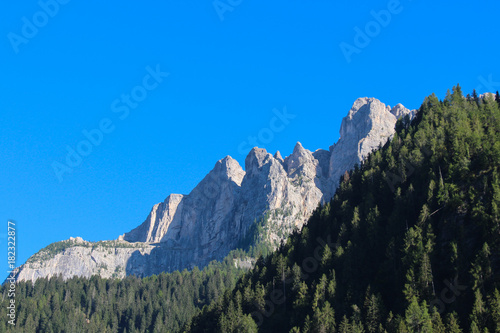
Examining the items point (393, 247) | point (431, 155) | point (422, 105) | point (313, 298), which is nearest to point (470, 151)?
point (431, 155)

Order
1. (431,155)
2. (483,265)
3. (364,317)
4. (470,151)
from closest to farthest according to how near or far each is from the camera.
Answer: (483,265) → (364,317) → (470,151) → (431,155)

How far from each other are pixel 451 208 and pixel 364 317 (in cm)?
2523

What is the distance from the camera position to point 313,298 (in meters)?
116

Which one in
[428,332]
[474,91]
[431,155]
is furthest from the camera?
[474,91]

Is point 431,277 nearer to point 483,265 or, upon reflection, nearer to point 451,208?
point 483,265

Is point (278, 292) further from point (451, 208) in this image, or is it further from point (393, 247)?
point (451, 208)

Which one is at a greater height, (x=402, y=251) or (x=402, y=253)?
(x=402, y=251)

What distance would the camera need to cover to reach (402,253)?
110500 mm

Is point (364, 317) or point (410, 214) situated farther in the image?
point (410, 214)

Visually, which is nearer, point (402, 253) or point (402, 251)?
point (402, 251)

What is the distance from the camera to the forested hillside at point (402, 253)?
9638 cm

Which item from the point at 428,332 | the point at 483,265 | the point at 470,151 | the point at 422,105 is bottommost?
the point at 428,332

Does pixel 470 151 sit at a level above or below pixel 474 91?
below

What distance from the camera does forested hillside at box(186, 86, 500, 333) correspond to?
316 feet
